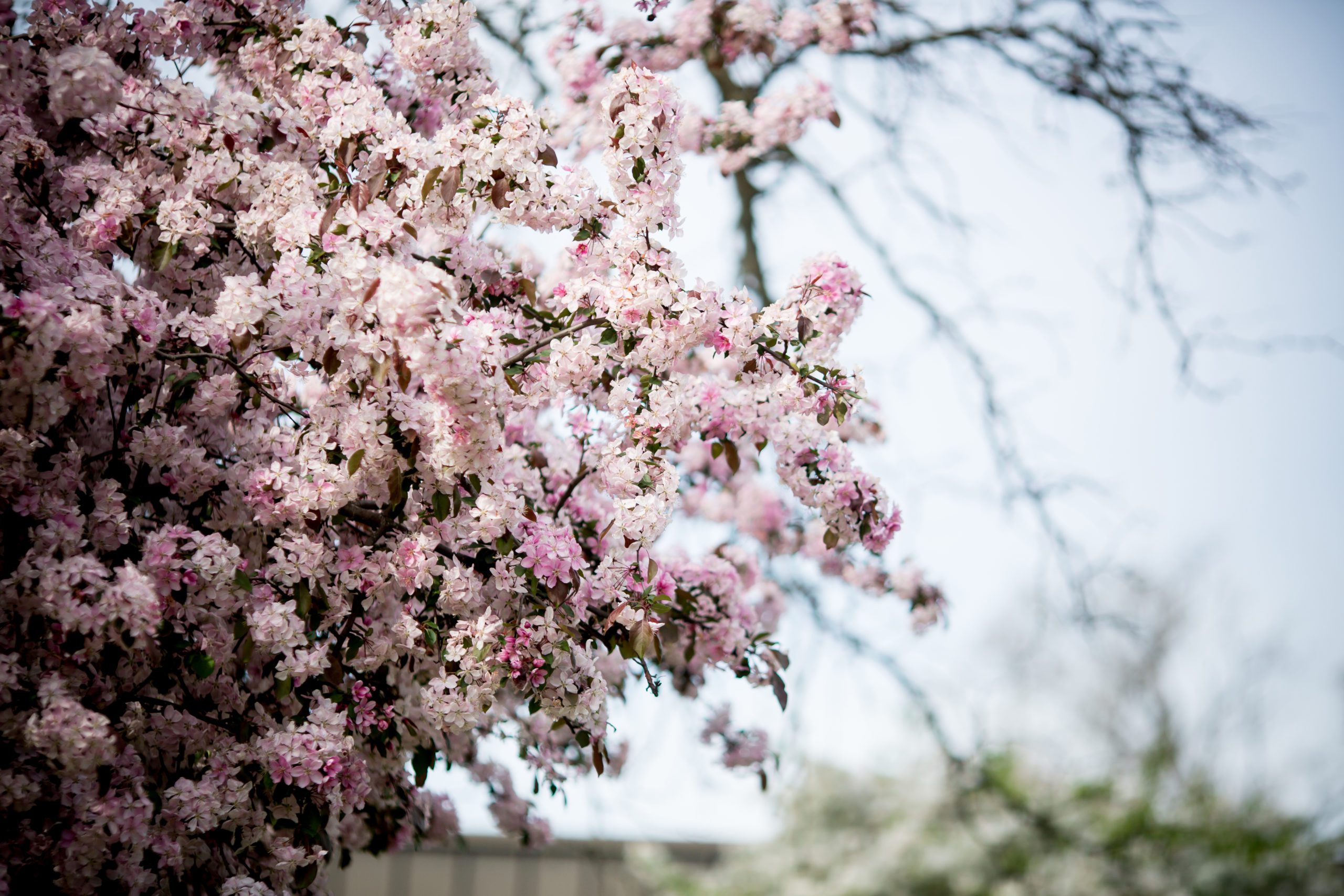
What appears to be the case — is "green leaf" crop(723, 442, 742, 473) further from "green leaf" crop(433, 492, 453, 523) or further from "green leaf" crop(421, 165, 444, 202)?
"green leaf" crop(421, 165, 444, 202)

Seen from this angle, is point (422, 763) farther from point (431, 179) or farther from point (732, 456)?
point (431, 179)

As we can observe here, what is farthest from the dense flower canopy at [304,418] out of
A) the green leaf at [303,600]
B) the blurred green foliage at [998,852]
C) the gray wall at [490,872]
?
the blurred green foliage at [998,852]

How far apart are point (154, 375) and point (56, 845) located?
0.84m

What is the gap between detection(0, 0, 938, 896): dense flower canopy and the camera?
1656mm

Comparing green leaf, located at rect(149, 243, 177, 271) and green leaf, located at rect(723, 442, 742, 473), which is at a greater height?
green leaf, located at rect(149, 243, 177, 271)

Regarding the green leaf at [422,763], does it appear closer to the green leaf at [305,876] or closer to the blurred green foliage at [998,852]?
the green leaf at [305,876]

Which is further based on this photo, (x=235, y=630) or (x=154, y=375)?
(x=154, y=375)

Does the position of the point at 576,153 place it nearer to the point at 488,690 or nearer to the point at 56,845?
the point at 488,690

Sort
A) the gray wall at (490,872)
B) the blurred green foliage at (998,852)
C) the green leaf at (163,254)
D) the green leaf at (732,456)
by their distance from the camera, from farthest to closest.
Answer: the blurred green foliage at (998,852) → the gray wall at (490,872) → the green leaf at (732,456) → the green leaf at (163,254)

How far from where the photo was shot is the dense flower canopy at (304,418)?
5.43 feet

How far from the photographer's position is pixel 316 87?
6.53 ft

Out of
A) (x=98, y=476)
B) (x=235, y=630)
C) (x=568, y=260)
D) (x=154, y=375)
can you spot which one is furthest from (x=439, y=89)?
(x=235, y=630)

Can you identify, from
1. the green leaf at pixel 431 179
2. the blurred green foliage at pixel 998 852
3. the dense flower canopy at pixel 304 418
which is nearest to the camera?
the dense flower canopy at pixel 304 418

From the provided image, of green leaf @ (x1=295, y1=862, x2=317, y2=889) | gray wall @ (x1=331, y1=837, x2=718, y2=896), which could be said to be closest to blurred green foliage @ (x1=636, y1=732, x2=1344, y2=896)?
gray wall @ (x1=331, y1=837, x2=718, y2=896)
